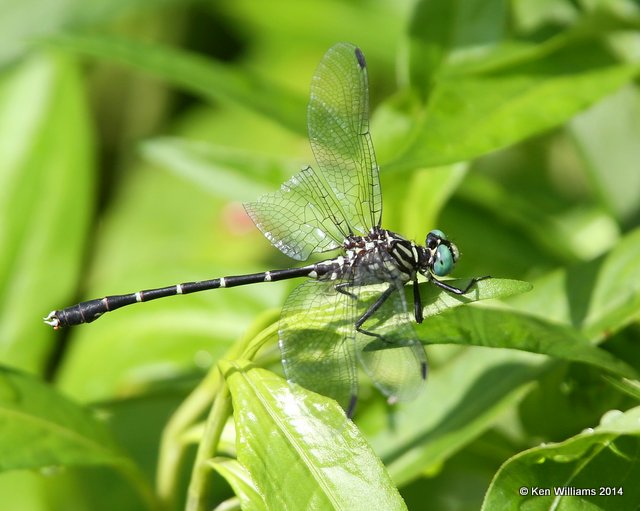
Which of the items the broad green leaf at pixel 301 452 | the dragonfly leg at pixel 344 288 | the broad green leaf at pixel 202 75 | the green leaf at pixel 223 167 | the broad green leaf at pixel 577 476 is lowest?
the broad green leaf at pixel 577 476

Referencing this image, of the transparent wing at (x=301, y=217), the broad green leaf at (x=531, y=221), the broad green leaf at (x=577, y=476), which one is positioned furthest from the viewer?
the broad green leaf at (x=531, y=221)

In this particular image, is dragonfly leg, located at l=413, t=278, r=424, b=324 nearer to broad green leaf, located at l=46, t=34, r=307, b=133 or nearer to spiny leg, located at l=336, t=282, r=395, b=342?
spiny leg, located at l=336, t=282, r=395, b=342

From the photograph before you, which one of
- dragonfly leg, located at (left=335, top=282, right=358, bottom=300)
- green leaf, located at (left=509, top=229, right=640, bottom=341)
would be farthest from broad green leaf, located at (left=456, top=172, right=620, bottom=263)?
dragonfly leg, located at (left=335, top=282, right=358, bottom=300)

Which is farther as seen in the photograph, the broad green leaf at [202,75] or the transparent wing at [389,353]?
the broad green leaf at [202,75]

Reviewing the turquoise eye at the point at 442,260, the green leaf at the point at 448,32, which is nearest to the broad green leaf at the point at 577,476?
the turquoise eye at the point at 442,260

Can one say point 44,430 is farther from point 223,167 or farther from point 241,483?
point 223,167

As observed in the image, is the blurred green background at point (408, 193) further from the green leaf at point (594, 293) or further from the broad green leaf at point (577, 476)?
the broad green leaf at point (577, 476)

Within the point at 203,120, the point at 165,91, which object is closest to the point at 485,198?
the point at 203,120

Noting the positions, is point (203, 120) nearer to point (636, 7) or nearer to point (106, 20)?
point (106, 20)

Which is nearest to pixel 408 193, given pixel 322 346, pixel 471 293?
pixel 322 346
